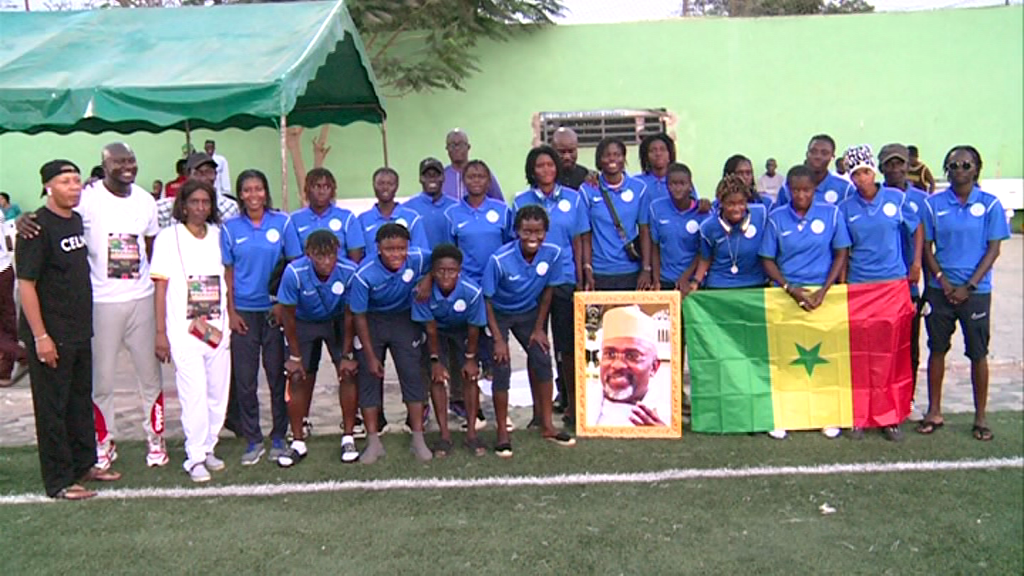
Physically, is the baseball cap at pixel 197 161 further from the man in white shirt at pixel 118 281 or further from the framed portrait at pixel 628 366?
the framed portrait at pixel 628 366

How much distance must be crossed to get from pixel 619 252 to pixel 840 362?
67.4 inches

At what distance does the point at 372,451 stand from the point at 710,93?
11.1 metres

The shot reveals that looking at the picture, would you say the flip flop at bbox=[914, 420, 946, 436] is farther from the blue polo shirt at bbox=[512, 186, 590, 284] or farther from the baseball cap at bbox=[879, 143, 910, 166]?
the blue polo shirt at bbox=[512, 186, 590, 284]

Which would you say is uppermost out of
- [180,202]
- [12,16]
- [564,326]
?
[12,16]

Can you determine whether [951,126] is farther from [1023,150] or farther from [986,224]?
[986,224]

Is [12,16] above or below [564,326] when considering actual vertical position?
above

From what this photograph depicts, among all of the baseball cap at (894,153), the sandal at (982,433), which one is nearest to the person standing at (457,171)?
the baseball cap at (894,153)

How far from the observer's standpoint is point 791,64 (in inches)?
575

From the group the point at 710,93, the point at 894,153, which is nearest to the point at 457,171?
the point at 894,153

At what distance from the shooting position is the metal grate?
47.6 ft

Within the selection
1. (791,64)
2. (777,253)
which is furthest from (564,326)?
(791,64)

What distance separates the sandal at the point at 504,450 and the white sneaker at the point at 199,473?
1.83 m

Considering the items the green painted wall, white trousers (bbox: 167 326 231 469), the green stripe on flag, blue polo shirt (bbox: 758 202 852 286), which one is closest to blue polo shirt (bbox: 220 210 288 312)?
white trousers (bbox: 167 326 231 469)

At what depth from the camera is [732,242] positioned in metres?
5.73
